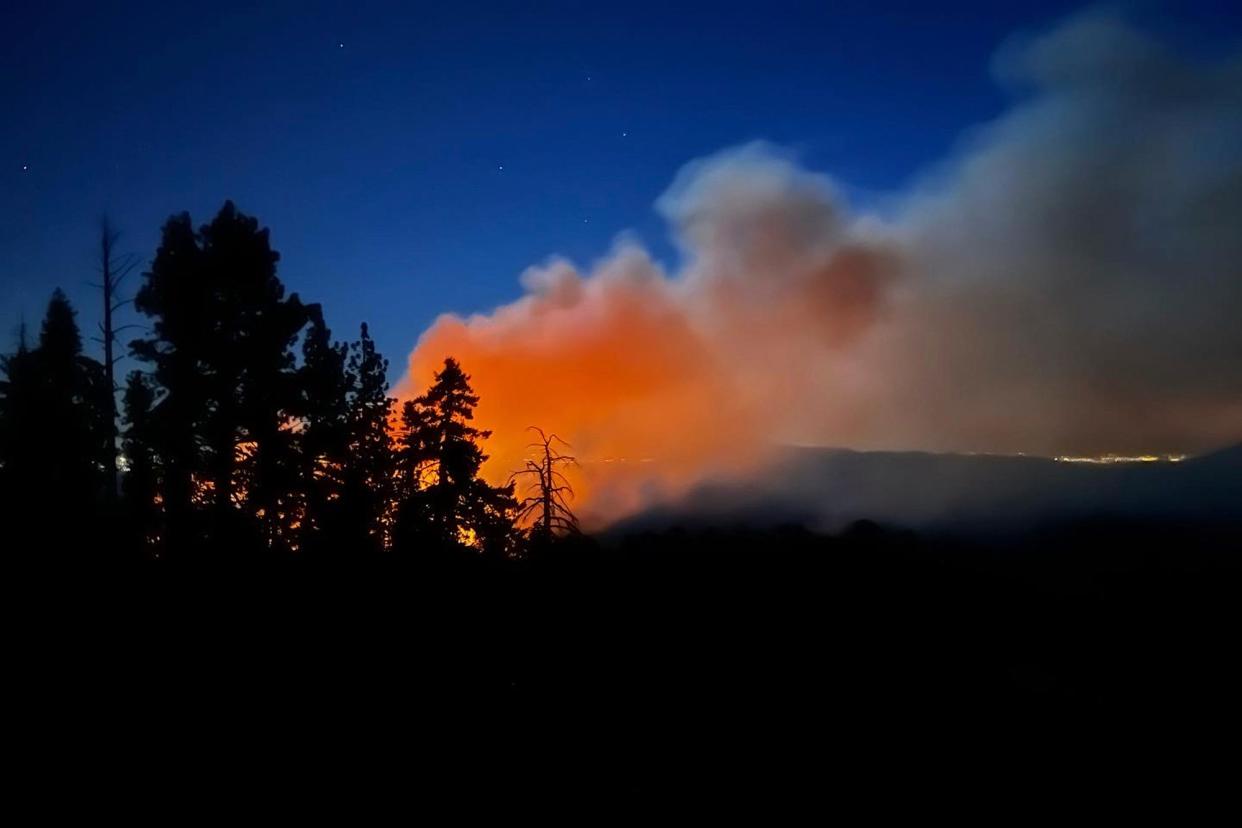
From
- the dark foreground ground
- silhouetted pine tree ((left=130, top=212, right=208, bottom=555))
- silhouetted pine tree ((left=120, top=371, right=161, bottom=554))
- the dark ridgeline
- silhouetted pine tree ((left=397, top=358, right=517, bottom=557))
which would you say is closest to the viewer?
the dark foreground ground

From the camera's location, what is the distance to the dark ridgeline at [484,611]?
12.1m

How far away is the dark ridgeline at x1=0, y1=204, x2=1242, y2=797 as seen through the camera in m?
12.1

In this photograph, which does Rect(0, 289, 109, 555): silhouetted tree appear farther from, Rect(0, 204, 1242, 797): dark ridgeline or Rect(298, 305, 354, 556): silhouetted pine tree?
Rect(298, 305, 354, 556): silhouetted pine tree

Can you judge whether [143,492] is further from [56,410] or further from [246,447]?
[56,410]

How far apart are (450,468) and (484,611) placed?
10.8m

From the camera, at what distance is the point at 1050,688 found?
1417 cm

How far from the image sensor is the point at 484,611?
663 inches

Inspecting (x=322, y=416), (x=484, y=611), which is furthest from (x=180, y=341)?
(x=484, y=611)

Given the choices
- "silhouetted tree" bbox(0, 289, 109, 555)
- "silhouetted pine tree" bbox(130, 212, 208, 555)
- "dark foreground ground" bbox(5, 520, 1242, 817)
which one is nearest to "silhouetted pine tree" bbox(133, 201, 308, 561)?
"silhouetted pine tree" bbox(130, 212, 208, 555)

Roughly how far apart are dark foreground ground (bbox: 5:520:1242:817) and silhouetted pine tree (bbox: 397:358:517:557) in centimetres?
792

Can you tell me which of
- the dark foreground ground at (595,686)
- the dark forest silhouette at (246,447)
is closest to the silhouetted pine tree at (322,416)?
the dark forest silhouette at (246,447)

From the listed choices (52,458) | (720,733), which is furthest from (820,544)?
(52,458)

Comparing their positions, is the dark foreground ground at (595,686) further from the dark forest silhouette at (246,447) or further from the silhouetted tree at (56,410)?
the silhouetted tree at (56,410)

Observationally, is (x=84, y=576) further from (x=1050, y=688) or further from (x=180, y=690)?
(x=1050, y=688)
